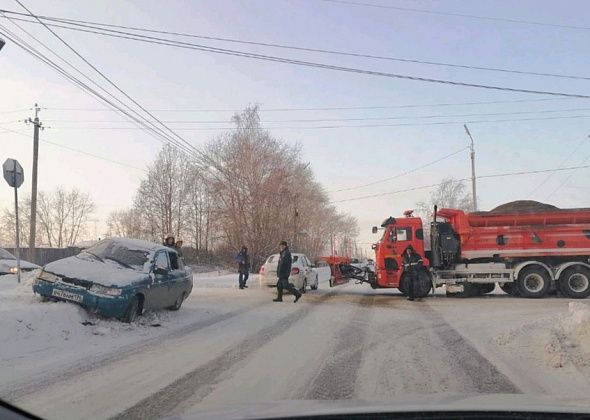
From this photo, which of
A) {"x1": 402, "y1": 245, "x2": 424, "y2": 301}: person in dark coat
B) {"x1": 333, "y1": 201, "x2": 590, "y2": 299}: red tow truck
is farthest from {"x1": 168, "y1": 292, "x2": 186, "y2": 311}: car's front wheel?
{"x1": 333, "y1": 201, "x2": 590, "y2": 299}: red tow truck

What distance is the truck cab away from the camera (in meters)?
19.6

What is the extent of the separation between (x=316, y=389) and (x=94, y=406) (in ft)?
7.52

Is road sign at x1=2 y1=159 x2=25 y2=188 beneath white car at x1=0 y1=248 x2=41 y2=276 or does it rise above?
above

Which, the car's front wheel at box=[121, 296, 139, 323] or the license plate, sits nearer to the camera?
the license plate

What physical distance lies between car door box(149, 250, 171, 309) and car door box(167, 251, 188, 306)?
18 cm

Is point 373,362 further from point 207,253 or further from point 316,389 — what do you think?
point 207,253

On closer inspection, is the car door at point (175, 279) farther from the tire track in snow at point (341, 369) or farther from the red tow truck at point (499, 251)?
the red tow truck at point (499, 251)

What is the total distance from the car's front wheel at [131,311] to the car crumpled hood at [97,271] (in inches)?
13.9

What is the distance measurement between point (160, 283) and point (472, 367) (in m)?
6.96

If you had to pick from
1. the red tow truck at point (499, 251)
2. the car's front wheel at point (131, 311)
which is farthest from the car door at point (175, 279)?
the red tow truck at point (499, 251)

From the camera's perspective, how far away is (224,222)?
4659cm

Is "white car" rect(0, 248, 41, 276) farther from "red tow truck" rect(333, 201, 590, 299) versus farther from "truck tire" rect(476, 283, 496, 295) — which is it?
"truck tire" rect(476, 283, 496, 295)

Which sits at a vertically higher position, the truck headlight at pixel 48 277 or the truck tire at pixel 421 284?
the truck headlight at pixel 48 277

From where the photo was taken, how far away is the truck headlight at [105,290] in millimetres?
10328
